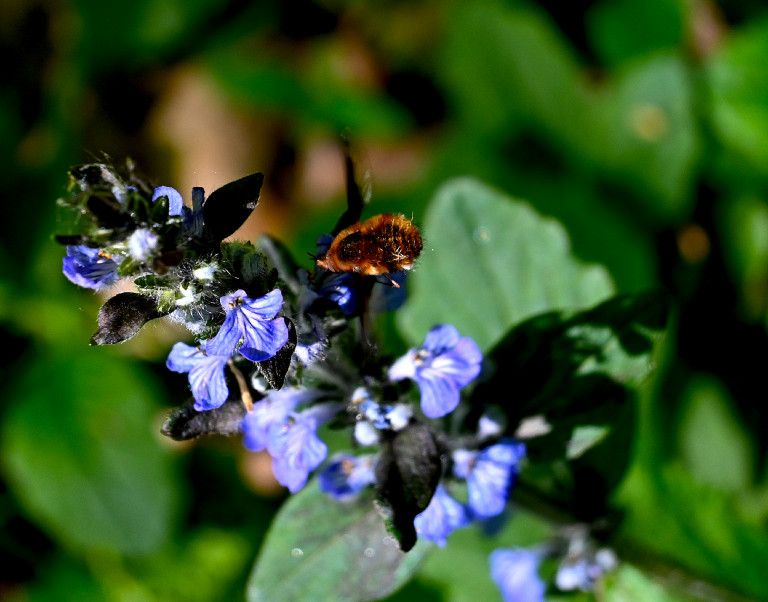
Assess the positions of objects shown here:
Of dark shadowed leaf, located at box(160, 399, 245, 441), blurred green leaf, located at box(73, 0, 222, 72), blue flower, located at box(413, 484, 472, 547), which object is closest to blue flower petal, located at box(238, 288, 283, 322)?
dark shadowed leaf, located at box(160, 399, 245, 441)

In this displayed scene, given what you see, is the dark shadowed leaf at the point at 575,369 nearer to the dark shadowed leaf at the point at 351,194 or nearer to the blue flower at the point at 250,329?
the dark shadowed leaf at the point at 351,194

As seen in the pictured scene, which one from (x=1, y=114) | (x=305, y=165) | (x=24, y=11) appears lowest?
(x=305, y=165)

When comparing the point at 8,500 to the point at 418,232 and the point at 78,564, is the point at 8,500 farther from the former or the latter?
the point at 418,232

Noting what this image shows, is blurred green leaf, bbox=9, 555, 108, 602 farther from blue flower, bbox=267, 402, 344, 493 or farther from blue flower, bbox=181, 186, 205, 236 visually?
blue flower, bbox=181, 186, 205, 236

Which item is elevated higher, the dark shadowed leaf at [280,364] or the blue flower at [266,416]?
the dark shadowed leaf at [280,364]

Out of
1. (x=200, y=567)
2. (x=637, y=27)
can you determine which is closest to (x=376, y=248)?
(x=200, y=567)

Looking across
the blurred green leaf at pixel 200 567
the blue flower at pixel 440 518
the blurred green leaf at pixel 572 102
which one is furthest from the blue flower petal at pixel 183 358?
the blurred green leaf at pixel 572 102

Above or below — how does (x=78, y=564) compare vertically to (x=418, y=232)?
below

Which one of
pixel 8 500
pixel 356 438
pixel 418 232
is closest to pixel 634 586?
pixel 356 438
